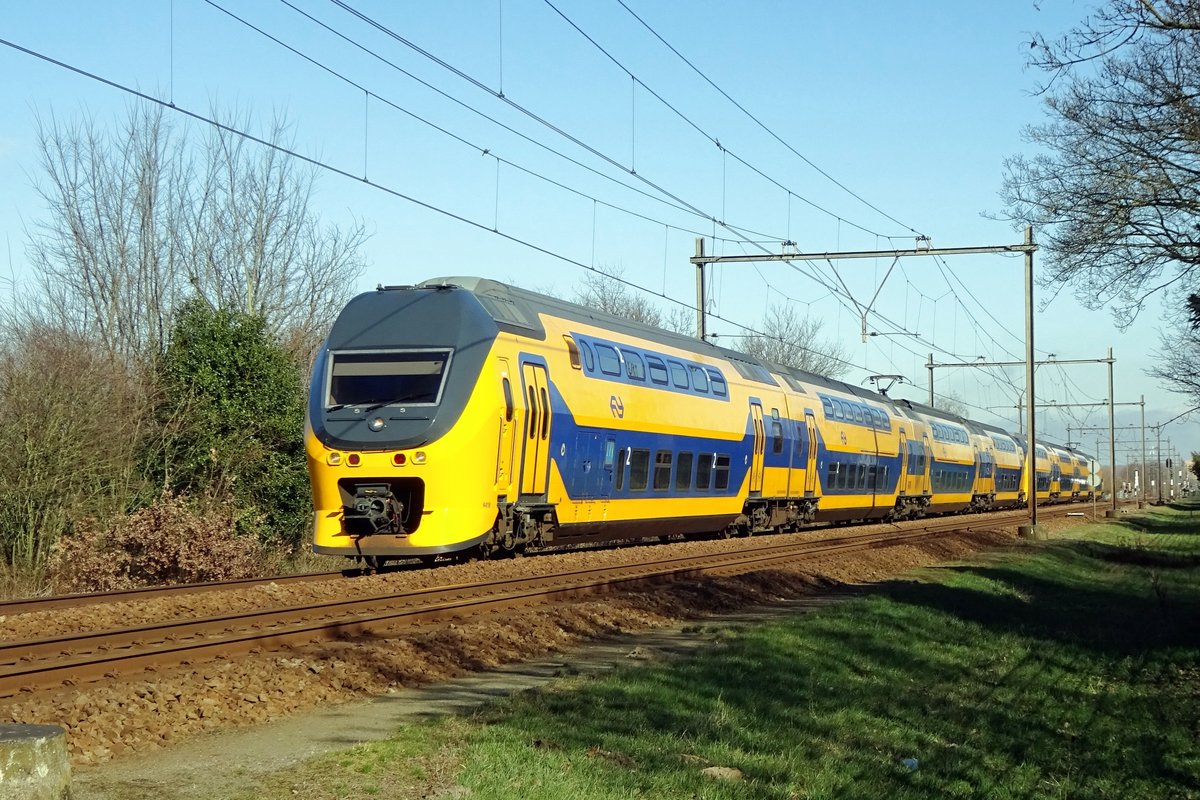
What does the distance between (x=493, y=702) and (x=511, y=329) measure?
10.1 meters

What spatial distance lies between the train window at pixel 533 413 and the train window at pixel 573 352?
165 cm

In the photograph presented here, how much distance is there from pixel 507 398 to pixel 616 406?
13.1 ft

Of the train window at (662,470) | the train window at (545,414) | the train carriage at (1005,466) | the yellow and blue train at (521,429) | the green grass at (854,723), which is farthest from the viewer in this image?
the train carriage at (1005,466)

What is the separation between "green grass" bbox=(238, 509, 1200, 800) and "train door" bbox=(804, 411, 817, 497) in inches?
653

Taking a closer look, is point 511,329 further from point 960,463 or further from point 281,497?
point 960,463

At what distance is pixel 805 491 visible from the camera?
33.4 metres

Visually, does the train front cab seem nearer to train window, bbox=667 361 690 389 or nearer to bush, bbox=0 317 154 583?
bush, bbox=0 317 154 583

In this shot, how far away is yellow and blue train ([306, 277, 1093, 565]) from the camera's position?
17.5m

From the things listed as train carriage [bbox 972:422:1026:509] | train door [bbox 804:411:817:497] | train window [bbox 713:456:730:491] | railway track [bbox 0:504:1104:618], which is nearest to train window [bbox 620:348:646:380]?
train window [bbox 713:456:730:491]

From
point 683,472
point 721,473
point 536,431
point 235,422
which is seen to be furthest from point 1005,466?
point 536,431

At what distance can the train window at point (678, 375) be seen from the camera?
81.9 ft

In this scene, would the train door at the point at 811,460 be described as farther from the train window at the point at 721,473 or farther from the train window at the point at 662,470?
the train window at the point at 662,470

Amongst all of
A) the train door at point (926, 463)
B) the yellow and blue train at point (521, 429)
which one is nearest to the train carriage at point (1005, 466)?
the train door at point (926, 463)

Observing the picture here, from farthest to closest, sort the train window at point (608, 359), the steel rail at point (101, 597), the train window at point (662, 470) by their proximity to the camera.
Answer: the train window at point (662, 470), the train window at point (608, 359), the steel rail at point (101, 597)
